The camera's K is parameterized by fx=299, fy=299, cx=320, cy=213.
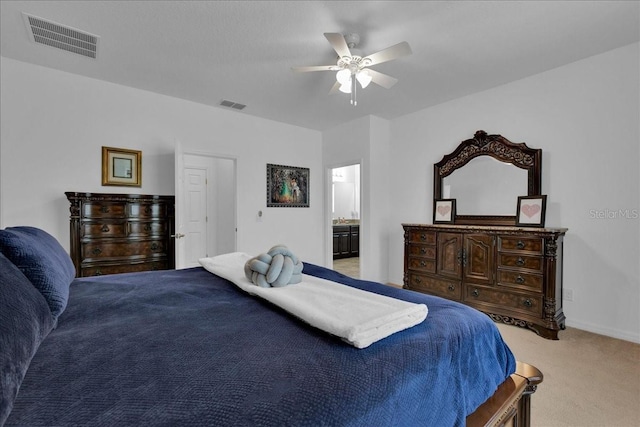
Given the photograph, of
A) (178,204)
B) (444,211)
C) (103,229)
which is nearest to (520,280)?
(444,211)

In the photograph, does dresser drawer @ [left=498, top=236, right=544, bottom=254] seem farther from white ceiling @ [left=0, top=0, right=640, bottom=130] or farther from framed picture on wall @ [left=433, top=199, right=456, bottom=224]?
white ceiling @ [left=0, top=0, right=640, bottom=130]

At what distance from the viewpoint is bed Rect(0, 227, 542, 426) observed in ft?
2.08

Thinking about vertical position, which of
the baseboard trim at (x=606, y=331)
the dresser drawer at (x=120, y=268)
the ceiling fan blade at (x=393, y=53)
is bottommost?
the baseboard trim at (x=606, y=331)

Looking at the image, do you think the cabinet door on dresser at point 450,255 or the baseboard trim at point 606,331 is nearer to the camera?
the baseboard trim at point 606,331

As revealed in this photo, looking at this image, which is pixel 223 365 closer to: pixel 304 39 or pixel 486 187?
pixel 304 39

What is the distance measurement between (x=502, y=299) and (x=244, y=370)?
3127mm

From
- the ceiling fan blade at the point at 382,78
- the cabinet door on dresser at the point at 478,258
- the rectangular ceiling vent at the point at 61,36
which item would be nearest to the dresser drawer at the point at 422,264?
the cabinet door on dresser at the point at 478,258

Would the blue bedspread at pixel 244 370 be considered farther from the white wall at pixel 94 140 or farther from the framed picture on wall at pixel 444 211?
the framed picture on wall at pixel 444 211

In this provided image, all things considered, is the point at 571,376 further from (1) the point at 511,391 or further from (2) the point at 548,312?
(1) the point at 511,391

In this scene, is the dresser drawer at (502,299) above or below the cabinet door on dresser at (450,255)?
below

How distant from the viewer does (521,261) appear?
294 cm

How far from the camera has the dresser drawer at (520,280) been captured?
9.30ft

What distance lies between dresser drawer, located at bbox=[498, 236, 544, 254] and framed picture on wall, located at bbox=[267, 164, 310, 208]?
301 centimetres

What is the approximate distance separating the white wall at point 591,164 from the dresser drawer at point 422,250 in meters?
1.23
